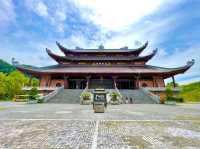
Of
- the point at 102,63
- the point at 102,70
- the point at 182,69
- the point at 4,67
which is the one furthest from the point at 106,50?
the point at 4,67

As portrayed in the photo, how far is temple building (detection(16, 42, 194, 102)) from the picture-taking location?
34.0 meters

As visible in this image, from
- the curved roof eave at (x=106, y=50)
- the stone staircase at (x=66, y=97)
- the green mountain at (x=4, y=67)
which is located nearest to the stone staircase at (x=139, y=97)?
the stone staircase at (x=66, y=97)

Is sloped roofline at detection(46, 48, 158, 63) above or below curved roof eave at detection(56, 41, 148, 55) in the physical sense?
below

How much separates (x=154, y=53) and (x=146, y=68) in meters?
3.90

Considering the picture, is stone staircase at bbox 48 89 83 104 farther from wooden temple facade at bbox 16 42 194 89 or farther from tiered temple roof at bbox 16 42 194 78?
tiered temple roof at bbox 16 42 194 78

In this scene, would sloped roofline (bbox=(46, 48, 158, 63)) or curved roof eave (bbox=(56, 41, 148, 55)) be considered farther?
curved roof eave (bbox=(56, 41, 148, 55))

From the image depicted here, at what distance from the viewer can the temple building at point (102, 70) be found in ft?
112

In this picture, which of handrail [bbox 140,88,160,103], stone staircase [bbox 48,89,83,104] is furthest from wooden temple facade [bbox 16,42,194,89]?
stone staircase [bbox 48,89,83,104]

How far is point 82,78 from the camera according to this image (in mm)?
37750

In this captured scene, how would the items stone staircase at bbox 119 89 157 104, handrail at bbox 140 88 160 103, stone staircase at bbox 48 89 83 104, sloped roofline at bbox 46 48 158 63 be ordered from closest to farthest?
handrail at bbox 140 88 160 103 < stone staircase at bbox 48 89 83 104 < stone staircase at bbox 119 89 157 104 < sloped roofline at bbox 46 48 158 63

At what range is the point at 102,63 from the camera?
39594 mm

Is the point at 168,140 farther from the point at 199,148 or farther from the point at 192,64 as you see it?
the point at 192,64

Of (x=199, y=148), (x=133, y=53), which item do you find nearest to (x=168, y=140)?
(x=199, y=148)

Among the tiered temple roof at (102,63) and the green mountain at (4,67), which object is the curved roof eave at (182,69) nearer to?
the tiered temple roof at (102,63)
